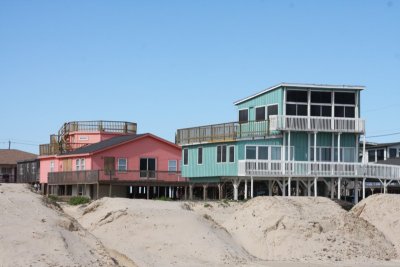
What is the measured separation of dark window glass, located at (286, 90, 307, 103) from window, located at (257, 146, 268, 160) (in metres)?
3.10

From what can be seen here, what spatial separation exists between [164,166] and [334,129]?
48.4 feet

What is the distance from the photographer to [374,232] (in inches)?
1281

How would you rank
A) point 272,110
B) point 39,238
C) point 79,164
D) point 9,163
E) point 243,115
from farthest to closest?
point 9,163 → point 79,164 → point 243,115 → point 272,110 → point 39,238

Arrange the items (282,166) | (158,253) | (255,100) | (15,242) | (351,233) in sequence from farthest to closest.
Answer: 1. (255,100)
2. (282,166)
3. (351,233)
4. (158,253)
5. (15,242)

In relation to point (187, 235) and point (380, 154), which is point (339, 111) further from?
point (187, 235)

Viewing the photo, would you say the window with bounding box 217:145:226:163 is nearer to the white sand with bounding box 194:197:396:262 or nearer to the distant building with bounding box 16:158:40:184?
the white sand with bounding box 194:197:396:262

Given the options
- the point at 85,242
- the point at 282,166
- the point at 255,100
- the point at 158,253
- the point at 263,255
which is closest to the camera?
the point at 85,242

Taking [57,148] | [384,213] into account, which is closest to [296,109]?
[384,213]

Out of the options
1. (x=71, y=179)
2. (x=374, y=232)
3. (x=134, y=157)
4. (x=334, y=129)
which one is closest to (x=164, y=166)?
(x=134, y=157)

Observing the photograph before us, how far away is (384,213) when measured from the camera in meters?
36.3

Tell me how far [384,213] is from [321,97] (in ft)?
36.9

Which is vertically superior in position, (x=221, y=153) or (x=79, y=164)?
(x=221, y=153)

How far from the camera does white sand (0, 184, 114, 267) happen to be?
760 inches

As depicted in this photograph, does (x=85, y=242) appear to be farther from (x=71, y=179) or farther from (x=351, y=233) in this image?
(x=71, y=179)
